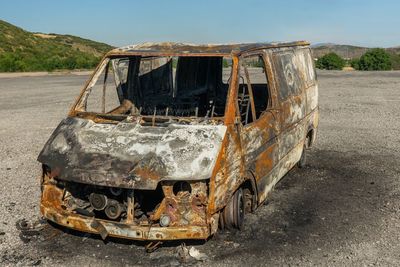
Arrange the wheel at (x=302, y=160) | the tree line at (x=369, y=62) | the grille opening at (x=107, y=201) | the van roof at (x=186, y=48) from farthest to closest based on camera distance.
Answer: the tree line at (x=369, y=62) → the wheel at (x=302, y=160) → the van roof at (x=186, y=48) → the grille opening at (x=107, y=201)

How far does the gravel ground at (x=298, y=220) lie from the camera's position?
481cm

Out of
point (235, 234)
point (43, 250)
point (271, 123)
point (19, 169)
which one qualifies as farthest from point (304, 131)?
point (19, 169)

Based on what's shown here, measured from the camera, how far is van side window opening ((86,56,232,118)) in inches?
263

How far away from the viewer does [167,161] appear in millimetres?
4578

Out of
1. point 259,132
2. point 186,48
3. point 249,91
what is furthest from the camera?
point 186,48

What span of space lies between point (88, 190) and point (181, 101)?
2.96m

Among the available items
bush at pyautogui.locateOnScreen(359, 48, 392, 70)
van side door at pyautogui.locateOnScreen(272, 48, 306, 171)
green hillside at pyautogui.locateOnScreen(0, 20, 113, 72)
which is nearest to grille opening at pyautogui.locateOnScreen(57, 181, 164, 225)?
van side door at pyautogui.locateOnScreen(272, 48, 306, 171)

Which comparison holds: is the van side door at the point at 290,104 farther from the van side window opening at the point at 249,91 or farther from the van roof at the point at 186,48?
the van roof at the point at 186,48

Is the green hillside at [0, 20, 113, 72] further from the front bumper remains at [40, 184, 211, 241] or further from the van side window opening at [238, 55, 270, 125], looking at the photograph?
the front bumper remains at [40, 184, 211, 241]

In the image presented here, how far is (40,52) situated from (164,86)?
63943mm

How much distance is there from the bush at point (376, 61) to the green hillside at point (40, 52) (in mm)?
25994

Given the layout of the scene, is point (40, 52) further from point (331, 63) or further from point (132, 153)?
point (132, 153)

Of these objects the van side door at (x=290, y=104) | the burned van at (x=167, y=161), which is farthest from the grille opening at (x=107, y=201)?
the van side door at (x=290, y=104)

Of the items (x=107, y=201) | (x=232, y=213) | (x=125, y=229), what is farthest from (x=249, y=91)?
(x=125, y=229)
